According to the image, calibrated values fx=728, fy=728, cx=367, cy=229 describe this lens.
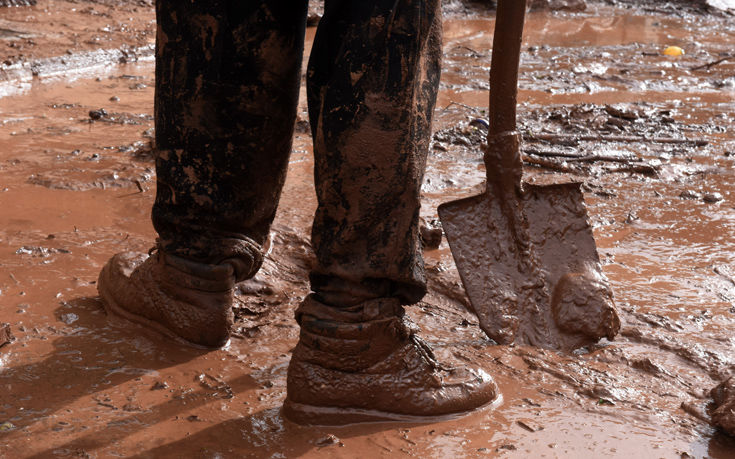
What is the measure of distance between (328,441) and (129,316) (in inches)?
27.6

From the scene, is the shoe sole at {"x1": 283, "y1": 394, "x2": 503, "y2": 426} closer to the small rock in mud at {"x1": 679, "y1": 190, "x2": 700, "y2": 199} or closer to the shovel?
the shovel

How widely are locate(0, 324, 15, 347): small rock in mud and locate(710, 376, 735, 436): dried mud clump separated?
5.51 ft

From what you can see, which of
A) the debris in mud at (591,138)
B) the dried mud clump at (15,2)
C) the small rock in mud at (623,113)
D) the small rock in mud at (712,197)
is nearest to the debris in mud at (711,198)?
the small rock in mud at (712,197)

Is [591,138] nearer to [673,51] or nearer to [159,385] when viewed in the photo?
[159,385]

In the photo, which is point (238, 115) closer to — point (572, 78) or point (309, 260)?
point (309, 260)

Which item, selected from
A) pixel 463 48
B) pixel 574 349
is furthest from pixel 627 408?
pixel 463 48

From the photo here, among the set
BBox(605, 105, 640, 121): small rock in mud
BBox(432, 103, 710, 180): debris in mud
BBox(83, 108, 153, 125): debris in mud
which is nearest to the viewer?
BBox(432, 103, 710, 180): debris in mud

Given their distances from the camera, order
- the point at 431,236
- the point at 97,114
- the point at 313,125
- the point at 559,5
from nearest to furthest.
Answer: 1. the point at 313,125
2. the point at 431,236
3. the point at 97,114
4. the point at 559,5

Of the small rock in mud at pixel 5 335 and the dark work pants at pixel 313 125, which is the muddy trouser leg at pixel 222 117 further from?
the small rock in mud at pixel 5 335

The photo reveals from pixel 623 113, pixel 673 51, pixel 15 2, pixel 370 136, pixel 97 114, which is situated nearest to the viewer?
pixel 370 136

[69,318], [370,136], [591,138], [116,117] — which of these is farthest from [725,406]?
[116,117]

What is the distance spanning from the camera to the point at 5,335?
179 centimetres

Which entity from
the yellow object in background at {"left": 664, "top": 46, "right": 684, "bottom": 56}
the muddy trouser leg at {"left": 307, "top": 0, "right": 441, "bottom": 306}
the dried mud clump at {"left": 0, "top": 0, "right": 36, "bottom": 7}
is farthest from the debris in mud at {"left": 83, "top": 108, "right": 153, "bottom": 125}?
the yellow object in background at {"left": 664, "top": 46, "right": 684, "bottom": 56}

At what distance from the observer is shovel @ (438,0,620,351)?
2078 mm
